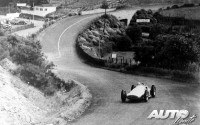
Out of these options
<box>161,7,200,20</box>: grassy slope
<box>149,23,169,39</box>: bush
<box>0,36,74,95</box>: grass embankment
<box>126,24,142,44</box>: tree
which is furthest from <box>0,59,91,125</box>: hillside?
<box>161,7,200,20</box>: grassy slope

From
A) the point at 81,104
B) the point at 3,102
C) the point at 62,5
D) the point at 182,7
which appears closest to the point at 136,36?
the point at 182,7

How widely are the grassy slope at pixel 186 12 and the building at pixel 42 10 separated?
32327 mm

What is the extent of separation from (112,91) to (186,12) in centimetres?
3526

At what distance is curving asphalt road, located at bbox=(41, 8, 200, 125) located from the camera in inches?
851

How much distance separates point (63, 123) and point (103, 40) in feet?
116

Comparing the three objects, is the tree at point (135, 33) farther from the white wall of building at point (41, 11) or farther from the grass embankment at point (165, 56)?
the white wall of building at point (41, 11)

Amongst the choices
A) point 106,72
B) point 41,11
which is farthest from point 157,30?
point 41,11

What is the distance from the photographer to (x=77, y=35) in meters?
57.7

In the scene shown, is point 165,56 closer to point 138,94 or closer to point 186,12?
point 138,94

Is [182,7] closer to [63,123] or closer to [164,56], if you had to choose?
[164,56]

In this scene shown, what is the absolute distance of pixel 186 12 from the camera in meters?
60.9

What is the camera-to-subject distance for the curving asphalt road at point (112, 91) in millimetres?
21625

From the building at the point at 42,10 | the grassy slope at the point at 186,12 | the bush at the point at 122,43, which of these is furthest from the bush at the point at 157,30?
the building at the point at 42,10

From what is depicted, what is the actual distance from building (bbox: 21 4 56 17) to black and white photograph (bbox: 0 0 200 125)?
58.6ft
